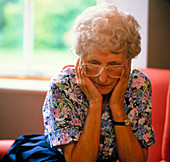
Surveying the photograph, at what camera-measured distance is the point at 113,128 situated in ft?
4.61

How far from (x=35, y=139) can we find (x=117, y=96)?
0.55 m

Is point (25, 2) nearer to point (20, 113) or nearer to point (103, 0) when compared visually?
point (103, 0)

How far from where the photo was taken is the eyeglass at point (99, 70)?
126 centimetres

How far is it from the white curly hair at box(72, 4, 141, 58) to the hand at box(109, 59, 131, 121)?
0.49ft

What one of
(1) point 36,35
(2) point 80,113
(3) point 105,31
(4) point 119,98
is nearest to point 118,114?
(4) point 119,98

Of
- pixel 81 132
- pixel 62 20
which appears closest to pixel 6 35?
pixel 62 20

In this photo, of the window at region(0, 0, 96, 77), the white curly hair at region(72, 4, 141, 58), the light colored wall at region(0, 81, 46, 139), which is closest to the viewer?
the white curly hair at region(72, 4, 141, 58)

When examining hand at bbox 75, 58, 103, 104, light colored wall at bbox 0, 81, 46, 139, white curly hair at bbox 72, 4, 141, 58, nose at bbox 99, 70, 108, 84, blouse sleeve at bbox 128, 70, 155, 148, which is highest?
white curly hair at bbox 72, 4, 141, 58

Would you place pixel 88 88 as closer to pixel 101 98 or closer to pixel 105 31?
pixel 101 98

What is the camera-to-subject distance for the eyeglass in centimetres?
126

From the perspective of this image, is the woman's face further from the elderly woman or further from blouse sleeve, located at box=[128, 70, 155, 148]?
blouse sleeve, located at box=[128, 70, 155, 148]

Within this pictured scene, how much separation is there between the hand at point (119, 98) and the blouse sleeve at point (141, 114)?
70mm

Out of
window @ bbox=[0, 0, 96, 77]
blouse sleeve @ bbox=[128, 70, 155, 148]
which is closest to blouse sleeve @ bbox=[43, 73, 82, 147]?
blouse sleeve @ bbox=[128, 70, 155, 148]

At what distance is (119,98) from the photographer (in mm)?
1368
